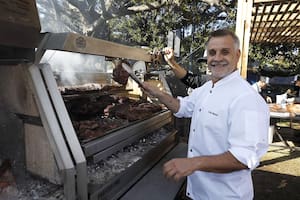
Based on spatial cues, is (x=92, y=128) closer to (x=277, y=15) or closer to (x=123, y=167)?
(x=123, y=167)

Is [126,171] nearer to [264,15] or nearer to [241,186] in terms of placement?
[241,186]

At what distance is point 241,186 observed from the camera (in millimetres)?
1662

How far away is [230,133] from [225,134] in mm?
149

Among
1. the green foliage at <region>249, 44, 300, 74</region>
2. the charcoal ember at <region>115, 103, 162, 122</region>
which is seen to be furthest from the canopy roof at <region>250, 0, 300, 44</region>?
the green foliage at <region>249, 44, 300, 74</region>

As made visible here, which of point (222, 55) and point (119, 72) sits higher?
point (222, 55)

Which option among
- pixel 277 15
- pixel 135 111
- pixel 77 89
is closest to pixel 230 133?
pixel 135 111

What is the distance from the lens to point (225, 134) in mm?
1636

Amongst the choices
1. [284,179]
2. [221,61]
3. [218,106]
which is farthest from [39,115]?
[284,179]

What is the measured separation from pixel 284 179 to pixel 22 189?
492 cm

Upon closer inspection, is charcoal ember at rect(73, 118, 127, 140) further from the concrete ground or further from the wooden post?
the wooden post

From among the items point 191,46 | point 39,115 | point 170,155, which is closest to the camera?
point 39,115

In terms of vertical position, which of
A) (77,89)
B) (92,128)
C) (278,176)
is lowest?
(278,176)

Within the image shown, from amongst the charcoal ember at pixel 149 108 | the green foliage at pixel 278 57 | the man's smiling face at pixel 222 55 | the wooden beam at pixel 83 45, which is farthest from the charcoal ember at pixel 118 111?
the green foliage at pixel 278 57

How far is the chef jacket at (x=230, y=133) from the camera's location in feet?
4.67
